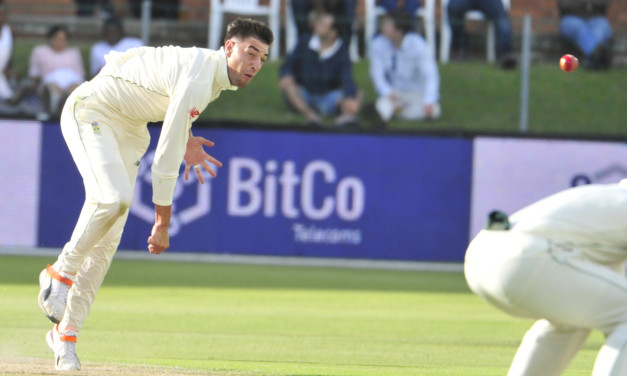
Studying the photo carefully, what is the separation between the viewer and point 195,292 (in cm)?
1105

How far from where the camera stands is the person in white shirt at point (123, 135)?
20.6 feet

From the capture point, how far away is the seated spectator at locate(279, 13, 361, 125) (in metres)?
14.6

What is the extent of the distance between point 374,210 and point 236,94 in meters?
3.62

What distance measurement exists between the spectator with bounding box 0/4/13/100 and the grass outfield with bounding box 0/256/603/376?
2760 millimetres

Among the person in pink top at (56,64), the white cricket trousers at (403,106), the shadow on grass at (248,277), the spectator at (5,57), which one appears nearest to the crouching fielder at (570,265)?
the shadow on grass at (248,277)

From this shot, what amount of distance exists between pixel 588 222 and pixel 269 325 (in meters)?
4.88

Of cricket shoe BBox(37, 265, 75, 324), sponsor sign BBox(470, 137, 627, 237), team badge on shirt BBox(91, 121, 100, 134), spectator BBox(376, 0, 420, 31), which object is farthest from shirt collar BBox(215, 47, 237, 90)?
spectator BBox(376, 0, 420, 31)

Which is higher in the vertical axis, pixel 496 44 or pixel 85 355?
pixel 496 44

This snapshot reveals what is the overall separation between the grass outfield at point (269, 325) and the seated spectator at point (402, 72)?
2850 millimetres

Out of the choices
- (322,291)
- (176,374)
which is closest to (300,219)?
(322,291)

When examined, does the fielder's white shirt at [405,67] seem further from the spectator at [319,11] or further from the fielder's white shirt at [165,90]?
the fielder's white shirt at [165,90]

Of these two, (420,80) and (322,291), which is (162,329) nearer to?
(322,291)

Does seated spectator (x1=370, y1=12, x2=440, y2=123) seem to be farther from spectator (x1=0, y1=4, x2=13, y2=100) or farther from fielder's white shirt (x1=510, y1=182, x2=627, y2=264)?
fielder's white shirt (x1=510, y1=182, x2=627, y2=264)

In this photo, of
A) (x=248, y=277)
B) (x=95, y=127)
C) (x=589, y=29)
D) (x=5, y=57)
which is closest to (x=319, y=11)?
(x=589, y=29)
